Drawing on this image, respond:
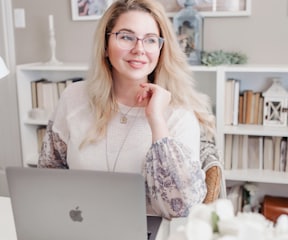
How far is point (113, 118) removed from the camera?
5.26 ft

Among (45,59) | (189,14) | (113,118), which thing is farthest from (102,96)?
(45,59)

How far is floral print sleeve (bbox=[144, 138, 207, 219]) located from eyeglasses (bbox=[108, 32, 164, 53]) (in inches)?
14.4

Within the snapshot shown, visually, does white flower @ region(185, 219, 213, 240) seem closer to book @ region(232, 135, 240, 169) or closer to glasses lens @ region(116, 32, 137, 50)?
glasses lens @ region(116, 32, 137, 50)

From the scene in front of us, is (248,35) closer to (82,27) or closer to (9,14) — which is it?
(82,27)

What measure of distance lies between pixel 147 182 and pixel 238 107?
53.4 inches

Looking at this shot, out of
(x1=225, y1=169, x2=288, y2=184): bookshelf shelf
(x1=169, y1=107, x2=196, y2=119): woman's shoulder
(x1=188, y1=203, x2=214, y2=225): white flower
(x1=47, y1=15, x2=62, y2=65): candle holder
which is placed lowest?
(x1=225, y1=169, x2=288, y2=184): bookshelf shelf

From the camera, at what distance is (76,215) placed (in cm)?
99

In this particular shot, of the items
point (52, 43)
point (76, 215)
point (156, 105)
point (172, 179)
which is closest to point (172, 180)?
point (172, 179)

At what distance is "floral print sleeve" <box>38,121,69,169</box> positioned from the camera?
1.71 meters

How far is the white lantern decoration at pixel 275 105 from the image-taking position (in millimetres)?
2506

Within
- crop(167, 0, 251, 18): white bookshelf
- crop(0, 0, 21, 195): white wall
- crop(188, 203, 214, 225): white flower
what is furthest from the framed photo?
crop(188, 203, 214, 225): white flower

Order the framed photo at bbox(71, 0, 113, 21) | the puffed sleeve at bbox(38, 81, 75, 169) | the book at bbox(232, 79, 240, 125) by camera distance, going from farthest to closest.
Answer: the framed photo at bbox(71, 0, 113, 21) → the book at bbox(232, 79, 240, 125) → the puffed sleeve at bbox(38, 81, 75, 169)

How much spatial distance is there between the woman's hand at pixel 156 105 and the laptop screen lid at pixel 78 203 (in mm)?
477

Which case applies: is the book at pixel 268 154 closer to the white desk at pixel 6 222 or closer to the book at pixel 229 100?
the book at pixel 229 100
